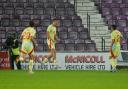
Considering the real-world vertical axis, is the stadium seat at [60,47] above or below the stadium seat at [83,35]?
below

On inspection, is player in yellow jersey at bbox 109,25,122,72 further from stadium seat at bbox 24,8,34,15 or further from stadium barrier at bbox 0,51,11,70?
stadium seat at bbox 24,8,34,15

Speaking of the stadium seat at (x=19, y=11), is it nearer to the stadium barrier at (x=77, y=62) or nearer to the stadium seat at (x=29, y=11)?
the stadium seat at (x=29, y=11)

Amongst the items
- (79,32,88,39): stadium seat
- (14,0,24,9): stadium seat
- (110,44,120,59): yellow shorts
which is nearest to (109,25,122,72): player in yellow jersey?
(110,44,120,59): yellow shorts

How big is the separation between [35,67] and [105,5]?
820 centimetres

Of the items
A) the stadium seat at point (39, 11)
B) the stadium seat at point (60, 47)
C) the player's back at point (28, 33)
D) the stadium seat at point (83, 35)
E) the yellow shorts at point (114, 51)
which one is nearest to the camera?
the player's back at point (28, 33)

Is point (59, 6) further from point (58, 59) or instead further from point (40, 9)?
point (58, 59)

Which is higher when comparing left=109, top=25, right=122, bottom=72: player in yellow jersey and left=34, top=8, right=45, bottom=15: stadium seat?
left=34, top=8, right=45, bottom=15: stadium seat

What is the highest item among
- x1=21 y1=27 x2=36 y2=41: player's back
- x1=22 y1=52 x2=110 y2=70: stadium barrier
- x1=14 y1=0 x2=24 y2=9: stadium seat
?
x1=14 y1=0 x2=24 y2=9: stadium seat

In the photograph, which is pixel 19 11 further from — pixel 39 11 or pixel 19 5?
pixel 39 11

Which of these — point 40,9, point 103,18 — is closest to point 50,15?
point 40,9

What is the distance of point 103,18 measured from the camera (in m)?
38.5

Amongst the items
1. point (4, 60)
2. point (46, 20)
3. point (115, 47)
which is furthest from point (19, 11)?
point (115, 47)

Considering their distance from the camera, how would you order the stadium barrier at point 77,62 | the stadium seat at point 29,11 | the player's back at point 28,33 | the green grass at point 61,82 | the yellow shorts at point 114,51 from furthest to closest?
the stadium seat at point 29,11 < the stadium barrier at point 77,62 < the yellow shorts at point 114,51 < the player's back at point 28,33 < the green grass at point 61,82

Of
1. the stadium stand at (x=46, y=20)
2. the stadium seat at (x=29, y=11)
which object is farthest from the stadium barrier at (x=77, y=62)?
the stadium seat at (x=29, y=11)
